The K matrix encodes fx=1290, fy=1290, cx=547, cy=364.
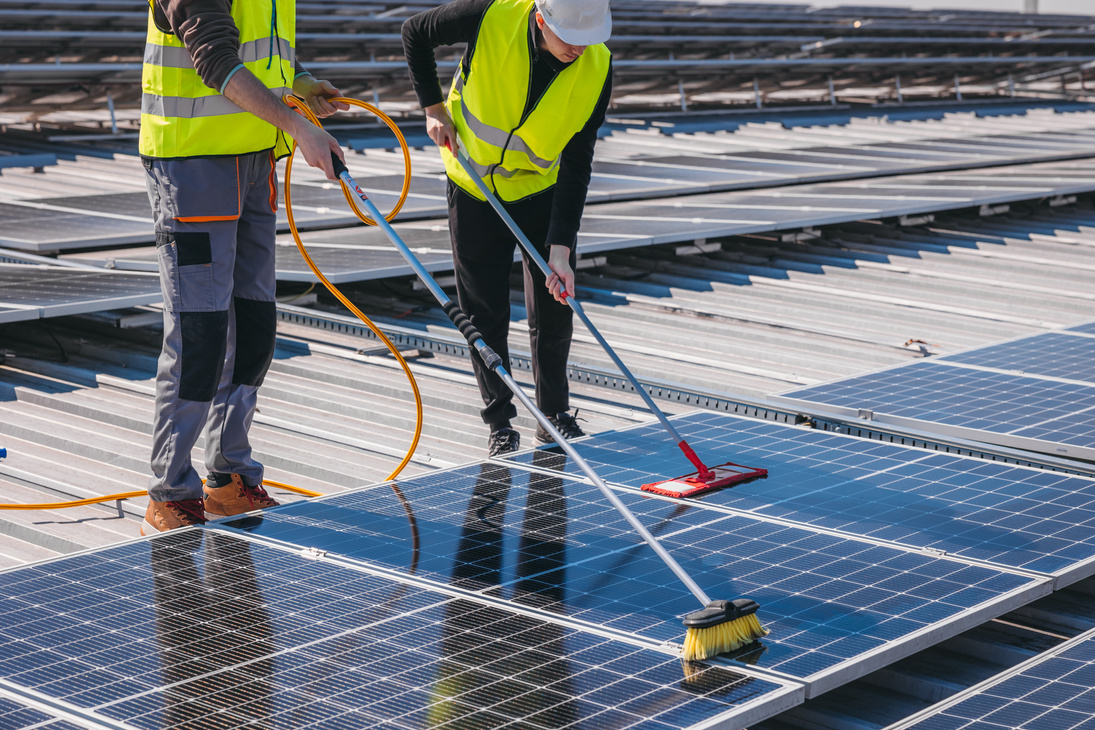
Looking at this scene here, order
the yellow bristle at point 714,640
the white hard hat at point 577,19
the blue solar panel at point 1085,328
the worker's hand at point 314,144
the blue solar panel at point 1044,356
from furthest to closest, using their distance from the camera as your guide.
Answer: the blue solar panel at point 1085,328 < the blue solar panel at point 1044,356 < the white hard hat at point 577,19 < the worker's hand at point 314,144 < the yellow bristle at point 714,640

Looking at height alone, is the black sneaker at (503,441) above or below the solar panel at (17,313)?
below

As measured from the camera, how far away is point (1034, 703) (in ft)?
9.96

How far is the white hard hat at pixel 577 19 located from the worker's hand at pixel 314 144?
45.2 inches

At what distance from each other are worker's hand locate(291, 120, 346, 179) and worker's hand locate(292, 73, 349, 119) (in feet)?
2.76

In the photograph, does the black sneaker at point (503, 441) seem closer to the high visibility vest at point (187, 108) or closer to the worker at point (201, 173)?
the worker at point (201, 173)

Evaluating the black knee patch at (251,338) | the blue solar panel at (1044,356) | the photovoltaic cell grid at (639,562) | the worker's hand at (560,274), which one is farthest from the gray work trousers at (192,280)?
the blue solar panel at (1044,356)

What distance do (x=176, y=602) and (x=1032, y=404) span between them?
3.85 metres

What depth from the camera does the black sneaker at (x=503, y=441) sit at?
5.76 meters

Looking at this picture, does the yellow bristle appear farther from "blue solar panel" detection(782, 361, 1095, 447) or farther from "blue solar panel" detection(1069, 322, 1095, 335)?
"blue solar panel" detection(1069, 322, 1095, 335)

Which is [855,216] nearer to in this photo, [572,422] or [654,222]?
[654,222]

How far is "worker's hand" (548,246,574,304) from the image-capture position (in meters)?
5.43

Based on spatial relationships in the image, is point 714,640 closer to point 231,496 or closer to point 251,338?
point 231,496

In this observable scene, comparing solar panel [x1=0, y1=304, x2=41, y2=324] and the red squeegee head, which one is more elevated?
solar panel [x1=0, y1=304, x2=41, y2=324]

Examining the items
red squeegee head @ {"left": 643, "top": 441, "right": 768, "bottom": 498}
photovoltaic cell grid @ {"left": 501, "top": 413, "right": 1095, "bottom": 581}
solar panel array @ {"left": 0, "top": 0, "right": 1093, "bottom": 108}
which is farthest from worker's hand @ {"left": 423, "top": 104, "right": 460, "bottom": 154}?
solar panel array @ {"left": 0, "top": 0, "right": 1093, "bottom": 108}
